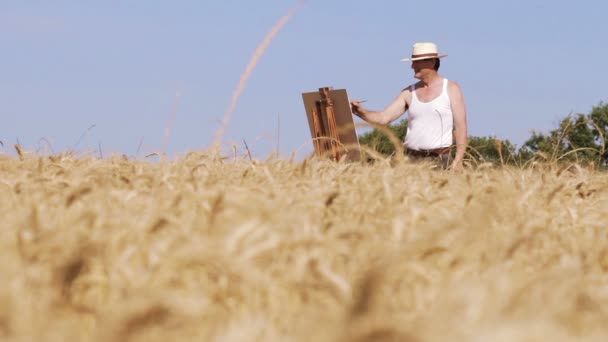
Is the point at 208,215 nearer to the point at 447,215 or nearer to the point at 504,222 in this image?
the point at 447,215

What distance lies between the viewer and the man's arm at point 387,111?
9562 millimetres

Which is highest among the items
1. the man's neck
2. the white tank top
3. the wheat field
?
the wheat field

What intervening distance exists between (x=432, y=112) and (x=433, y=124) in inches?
4.4

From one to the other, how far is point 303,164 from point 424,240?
261 centimetres

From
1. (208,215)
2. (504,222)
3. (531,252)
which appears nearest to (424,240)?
(208,215)

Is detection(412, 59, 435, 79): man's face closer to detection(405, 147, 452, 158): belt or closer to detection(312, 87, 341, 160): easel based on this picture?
detection(405, 147, 452, 158): belt

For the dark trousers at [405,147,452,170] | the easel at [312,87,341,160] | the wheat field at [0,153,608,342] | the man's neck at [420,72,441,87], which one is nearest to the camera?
the wheat field at [0,153,608,342]

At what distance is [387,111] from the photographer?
31.6 feet

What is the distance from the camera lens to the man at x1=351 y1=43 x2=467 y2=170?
353 inches

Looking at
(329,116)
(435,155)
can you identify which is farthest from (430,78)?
(329,116)

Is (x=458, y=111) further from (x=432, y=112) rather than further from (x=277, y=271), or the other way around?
(x=277, y=271)

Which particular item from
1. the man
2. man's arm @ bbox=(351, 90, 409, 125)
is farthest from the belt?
man's arm @ bbox=(351, 90, 409, 125)

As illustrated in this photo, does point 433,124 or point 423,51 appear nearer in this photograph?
point 433,124

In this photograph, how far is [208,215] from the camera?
2.59 metres
